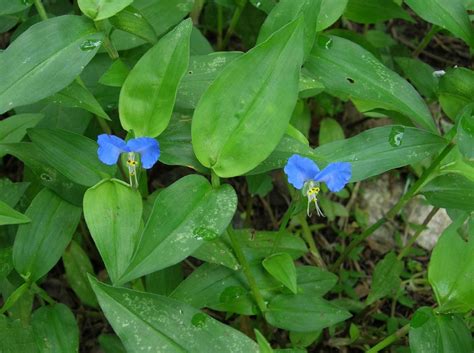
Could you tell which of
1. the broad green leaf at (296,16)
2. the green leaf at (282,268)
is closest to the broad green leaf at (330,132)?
the broad green leaf at (296,16)

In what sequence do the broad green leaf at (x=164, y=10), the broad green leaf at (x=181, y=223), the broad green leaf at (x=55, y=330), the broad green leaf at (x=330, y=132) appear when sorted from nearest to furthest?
the broad green leaf at (x=181, y=223)
the broad green leaf at (x=55, y=330)
the broad green leaf at (x=164, y=10)
the broad green leaf at (x=330, y=132)

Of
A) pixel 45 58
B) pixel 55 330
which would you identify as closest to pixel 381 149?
pixel 45 58

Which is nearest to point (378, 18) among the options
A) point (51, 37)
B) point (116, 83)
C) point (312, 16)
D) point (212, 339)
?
point (312, 16)

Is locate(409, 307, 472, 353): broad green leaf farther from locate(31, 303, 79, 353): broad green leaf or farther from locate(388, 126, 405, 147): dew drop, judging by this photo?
locate(31, 303, 79, 353): broad green leaf

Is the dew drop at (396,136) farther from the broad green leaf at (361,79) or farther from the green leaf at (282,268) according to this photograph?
the green leaf at (282,268)

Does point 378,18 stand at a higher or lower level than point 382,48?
higher

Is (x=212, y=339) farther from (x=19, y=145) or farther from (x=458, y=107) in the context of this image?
(x=458, y=107)
